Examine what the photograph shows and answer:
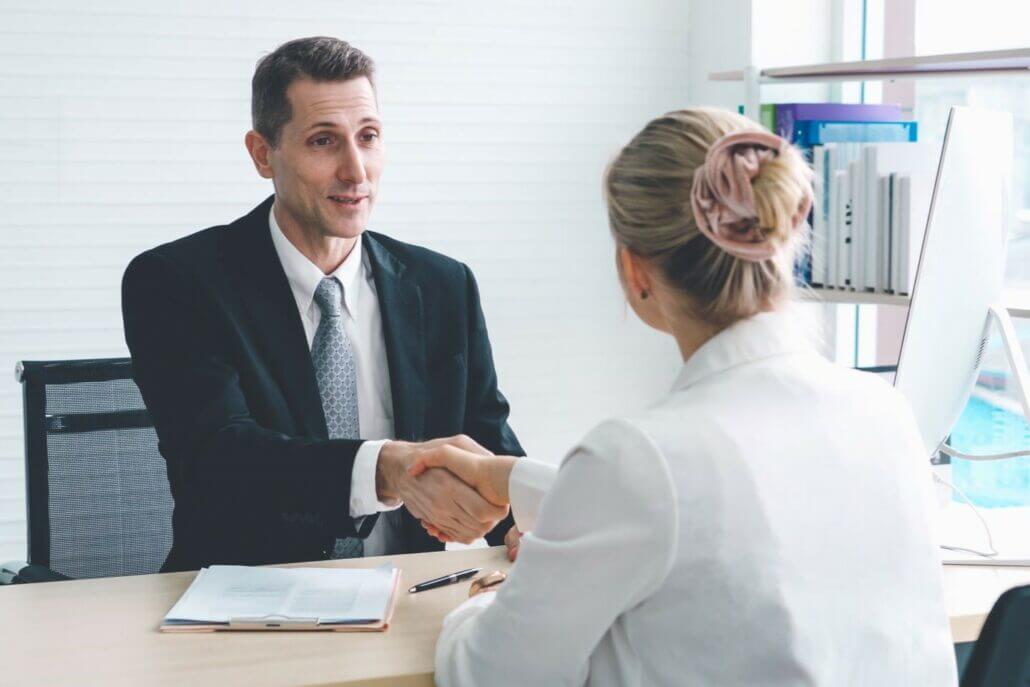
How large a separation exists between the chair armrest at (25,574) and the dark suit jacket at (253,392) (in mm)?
195

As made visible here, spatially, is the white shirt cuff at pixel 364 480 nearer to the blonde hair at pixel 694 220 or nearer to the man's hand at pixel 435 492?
the man's hand at pixel 435 492

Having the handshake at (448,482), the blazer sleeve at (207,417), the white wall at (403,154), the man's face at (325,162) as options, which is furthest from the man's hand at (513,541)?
the white wall at (403,154)

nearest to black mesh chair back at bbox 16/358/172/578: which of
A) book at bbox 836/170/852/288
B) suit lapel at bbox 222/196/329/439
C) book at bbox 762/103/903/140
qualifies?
suit lapel at bbox 222/196/329/439

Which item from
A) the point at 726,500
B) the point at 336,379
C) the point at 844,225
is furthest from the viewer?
→ the point at 844,225

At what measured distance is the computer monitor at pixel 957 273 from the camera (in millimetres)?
1800

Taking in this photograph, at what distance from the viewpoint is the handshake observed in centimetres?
180

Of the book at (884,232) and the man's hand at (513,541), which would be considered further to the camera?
the book at (884,232)

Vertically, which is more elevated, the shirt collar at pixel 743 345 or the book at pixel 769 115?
the book at pixel 769 115

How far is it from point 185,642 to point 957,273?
1.25 metres

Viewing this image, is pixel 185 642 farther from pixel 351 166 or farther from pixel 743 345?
pixel 351 166

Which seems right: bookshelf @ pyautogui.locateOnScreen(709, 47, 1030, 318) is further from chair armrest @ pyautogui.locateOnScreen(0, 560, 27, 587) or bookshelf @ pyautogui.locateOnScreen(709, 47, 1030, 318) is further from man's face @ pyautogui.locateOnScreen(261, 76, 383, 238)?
chair armrest @ pyautogui.locateOnScreen(0, 560, 27, 587)

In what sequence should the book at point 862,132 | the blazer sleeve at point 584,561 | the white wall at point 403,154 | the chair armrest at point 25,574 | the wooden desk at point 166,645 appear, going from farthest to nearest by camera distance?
the white wall at point 403,154
the book at point 862,132
the chair armrest at point 25,574
the wooden desk at point 166,645
the blazer sleeve at point 584,561

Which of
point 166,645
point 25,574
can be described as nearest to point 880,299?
point 166,645

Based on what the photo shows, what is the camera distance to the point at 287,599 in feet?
5.32
